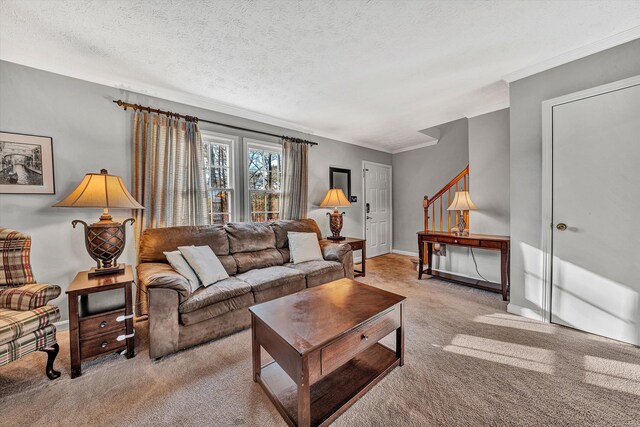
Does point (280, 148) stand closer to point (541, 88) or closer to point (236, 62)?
point (236, 62)

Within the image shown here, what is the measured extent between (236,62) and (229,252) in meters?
1.94

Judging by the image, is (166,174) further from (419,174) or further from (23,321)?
(419,174)

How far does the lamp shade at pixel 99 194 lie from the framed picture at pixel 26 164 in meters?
0.46

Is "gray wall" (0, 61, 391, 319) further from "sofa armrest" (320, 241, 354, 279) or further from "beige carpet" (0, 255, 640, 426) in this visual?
"sofa armrest" (320, 241, 354, 279)

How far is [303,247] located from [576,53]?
10.6 feet

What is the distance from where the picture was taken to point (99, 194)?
197cm

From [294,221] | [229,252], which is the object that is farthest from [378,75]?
[229,252]

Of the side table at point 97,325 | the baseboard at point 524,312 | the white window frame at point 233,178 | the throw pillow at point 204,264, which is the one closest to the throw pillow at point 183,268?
the throw pillow at point 204,264

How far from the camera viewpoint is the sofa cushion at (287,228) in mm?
3312

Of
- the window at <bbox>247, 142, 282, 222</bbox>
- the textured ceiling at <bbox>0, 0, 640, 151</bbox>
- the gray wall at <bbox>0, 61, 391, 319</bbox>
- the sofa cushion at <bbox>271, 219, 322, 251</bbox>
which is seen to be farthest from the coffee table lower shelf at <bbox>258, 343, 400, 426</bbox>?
the textured ceiling at <bbox>0, 0, 640, 151</bbox>

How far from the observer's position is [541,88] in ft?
7.78

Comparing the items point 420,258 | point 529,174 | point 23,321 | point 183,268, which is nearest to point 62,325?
point 23,321

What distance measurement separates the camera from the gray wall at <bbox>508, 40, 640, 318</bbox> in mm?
2289

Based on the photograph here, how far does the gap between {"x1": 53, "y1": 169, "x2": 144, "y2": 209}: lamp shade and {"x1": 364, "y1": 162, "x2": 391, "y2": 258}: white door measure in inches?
159
